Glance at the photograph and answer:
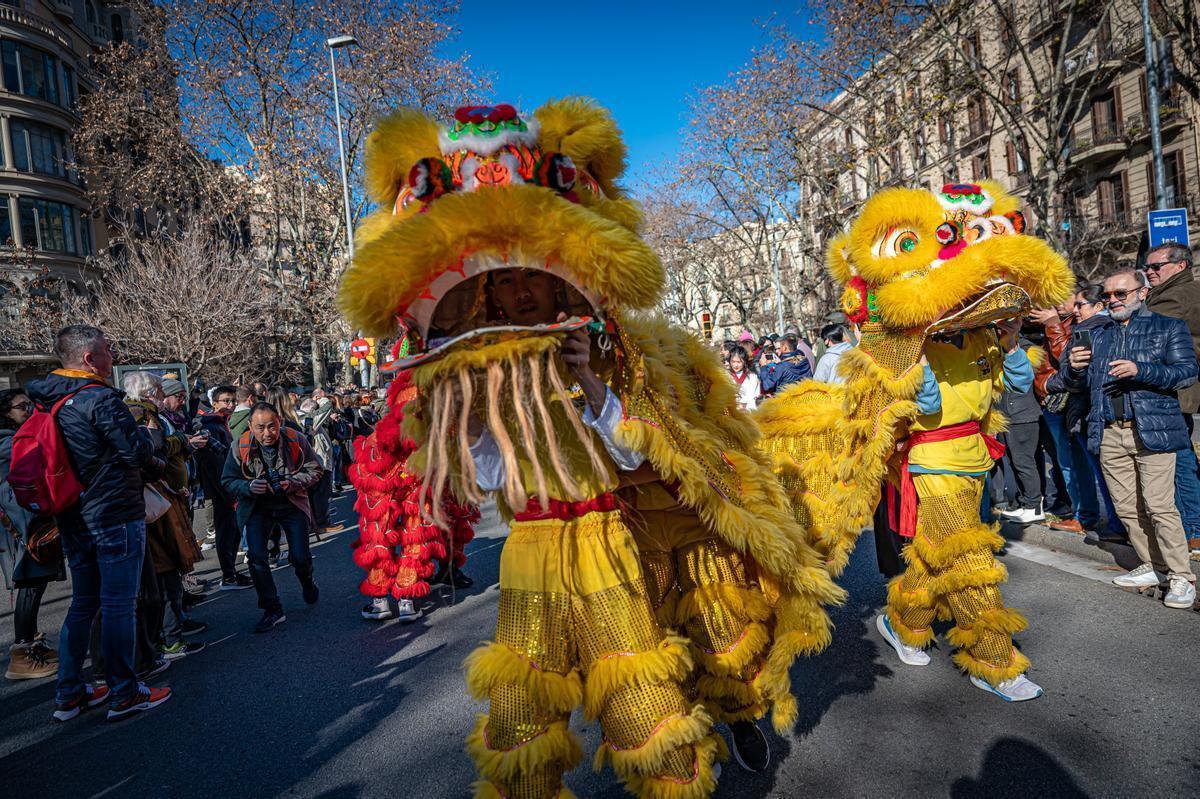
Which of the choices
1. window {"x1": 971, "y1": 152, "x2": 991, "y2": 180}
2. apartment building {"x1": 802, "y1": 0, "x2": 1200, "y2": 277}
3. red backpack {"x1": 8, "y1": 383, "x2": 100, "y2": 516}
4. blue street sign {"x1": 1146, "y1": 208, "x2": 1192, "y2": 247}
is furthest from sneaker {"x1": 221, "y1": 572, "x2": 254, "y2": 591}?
window {"x1": 971, "y1": 152, "x2": 991, "y2": 180}

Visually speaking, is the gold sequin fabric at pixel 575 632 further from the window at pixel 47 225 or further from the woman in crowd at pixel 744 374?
the window at pixel 47 225

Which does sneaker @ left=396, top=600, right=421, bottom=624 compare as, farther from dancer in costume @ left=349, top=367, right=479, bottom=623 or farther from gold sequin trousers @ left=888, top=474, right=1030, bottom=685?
gold sequin trousers @ left=888, top=474, right=1030, bottom=685

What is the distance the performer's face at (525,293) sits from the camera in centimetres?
208

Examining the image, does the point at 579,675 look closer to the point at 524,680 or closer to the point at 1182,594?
the point at 524,680

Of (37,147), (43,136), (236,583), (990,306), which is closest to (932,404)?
(990,306)

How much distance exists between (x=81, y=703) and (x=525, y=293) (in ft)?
13.0

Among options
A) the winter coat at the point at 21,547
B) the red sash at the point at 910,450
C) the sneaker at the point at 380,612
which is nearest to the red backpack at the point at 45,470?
the winter coat at the point at 21,547

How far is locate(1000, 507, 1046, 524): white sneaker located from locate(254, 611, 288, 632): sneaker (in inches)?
256

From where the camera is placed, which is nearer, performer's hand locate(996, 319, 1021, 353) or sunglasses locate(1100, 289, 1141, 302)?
performer's hand locate(996, 319, 1021, 353)

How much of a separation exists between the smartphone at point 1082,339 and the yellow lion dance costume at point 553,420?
134 inches

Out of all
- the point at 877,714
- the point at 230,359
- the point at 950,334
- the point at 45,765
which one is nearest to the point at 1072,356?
the point at 950,334


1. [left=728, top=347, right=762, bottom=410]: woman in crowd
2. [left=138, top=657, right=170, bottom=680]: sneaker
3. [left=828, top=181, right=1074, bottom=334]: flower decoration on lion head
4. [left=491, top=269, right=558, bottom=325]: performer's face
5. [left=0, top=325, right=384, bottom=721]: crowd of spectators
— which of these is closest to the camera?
[left=491, top=269, right=558, bottom=325]: performer's face

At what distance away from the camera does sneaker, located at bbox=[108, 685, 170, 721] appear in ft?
12.7

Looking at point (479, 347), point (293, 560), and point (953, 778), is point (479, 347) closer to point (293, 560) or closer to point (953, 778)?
point (953, 778)
